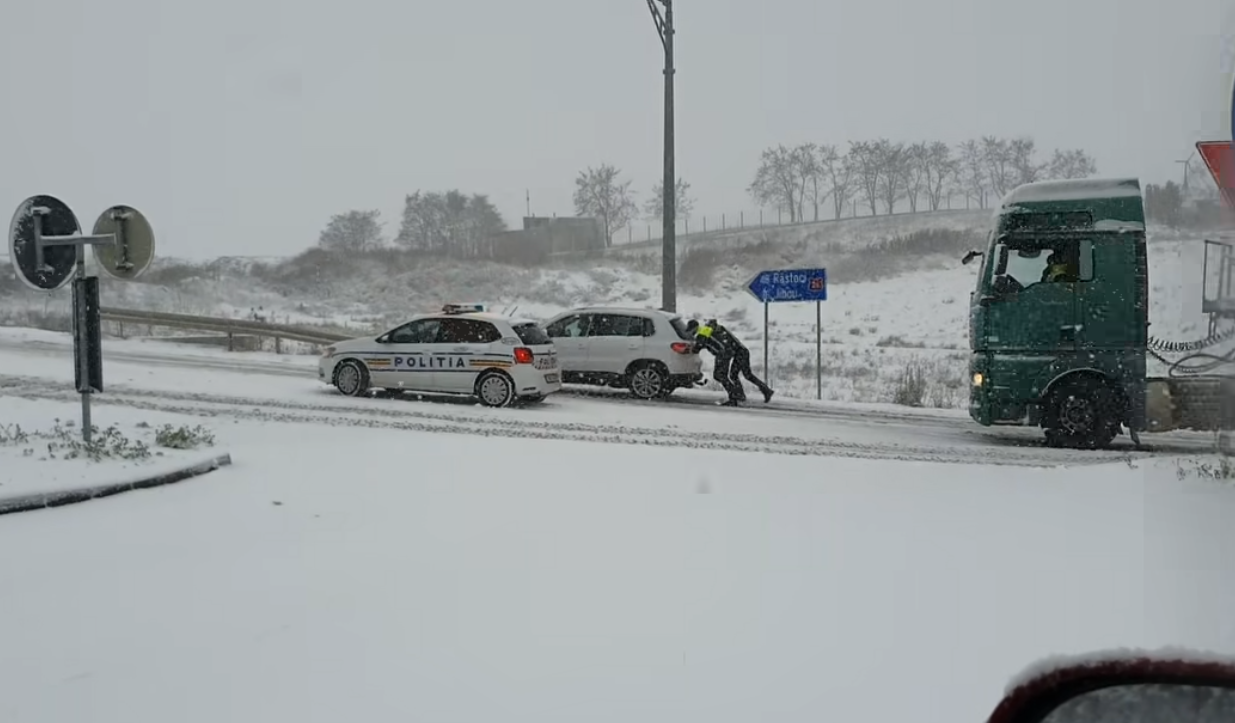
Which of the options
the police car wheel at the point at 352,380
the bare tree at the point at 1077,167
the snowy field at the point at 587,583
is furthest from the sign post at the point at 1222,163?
the police car wheel at the point at 352,380

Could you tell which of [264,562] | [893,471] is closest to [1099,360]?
[893,471]

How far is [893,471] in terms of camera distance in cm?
948

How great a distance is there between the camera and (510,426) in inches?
498

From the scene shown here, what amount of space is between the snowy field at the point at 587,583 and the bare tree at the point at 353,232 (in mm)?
48382

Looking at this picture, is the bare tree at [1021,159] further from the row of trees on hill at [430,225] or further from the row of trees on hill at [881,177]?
the row of trees on hill at [430,225]

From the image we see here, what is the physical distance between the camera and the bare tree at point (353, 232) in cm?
5653

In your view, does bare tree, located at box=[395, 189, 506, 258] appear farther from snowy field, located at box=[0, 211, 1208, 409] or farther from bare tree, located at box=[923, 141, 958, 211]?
bare tree, located at box=[923, 141, 958, 211]

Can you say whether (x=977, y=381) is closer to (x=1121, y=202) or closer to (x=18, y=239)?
(x=1121, y=202)

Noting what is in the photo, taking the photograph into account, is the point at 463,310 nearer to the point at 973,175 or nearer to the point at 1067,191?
the point at 1067,191

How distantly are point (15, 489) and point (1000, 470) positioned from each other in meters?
8.91

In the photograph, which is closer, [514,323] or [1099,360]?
[1099,360]

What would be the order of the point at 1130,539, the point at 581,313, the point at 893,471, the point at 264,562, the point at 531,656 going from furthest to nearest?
the point at 581,313, the point at 893,471, the point at 264,562, the point at 1130,539, the point at 531,656

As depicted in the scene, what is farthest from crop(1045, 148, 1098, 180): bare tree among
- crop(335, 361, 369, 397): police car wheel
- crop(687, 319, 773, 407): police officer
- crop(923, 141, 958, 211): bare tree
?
crop(923, 141, 958, 211): bare tree

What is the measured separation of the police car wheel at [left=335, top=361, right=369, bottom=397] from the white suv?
3.39 m
